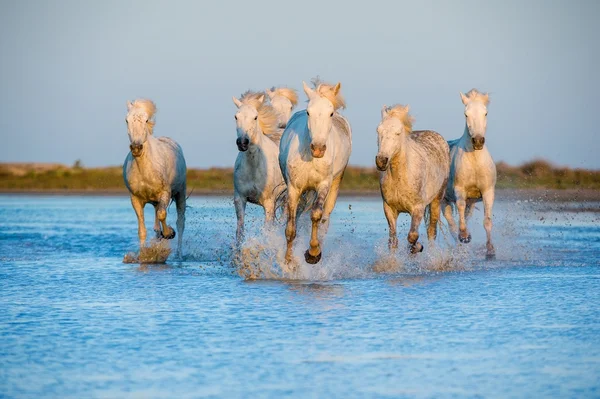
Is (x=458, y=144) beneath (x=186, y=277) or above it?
above

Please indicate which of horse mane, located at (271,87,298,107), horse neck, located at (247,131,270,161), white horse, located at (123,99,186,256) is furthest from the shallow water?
horse mane, located at (271,87,298,107)

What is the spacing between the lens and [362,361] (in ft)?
21.4

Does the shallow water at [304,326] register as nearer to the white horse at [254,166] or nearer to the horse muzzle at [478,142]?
the white horse at [254,166]

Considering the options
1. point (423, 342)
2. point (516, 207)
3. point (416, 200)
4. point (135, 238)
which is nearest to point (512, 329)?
point (423, 342)

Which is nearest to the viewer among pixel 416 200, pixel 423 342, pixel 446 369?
pixel 446 369

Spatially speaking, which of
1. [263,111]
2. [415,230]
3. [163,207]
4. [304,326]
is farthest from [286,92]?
[304,326]

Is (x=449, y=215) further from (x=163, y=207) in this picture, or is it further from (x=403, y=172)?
(x=163, y=207)

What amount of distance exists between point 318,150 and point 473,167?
14.7 feet

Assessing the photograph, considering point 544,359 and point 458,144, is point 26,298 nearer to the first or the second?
point 544,359

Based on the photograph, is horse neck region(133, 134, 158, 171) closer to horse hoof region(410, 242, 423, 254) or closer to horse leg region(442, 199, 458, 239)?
horse hoof region(410, 242, 423, 254)

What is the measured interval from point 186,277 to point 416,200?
116 inches

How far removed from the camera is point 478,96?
14.0m

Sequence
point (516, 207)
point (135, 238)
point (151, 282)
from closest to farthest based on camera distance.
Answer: point (151, 282), point (135, 238), point (516, 207)

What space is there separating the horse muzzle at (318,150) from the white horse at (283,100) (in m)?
5.08
